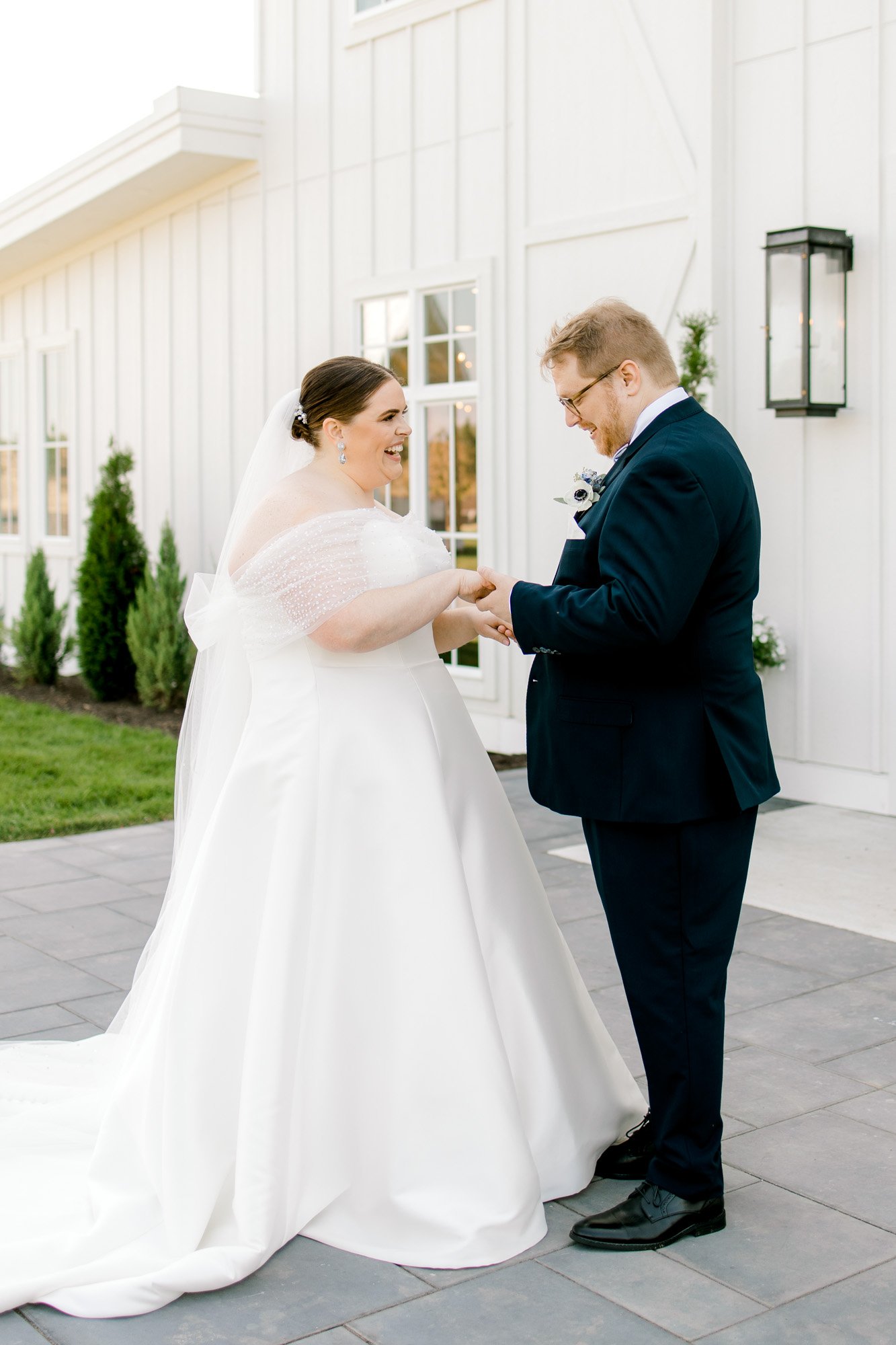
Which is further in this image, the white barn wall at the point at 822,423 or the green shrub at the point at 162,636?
the green shrub at the point at 162,636

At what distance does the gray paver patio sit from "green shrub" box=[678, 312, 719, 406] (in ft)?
10.1

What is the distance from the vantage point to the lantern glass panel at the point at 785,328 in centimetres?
669

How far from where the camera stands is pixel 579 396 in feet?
9.62

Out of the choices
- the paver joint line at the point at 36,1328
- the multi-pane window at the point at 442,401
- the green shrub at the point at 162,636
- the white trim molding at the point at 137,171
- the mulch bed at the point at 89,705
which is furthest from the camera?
the green shrub at the point at 162,636

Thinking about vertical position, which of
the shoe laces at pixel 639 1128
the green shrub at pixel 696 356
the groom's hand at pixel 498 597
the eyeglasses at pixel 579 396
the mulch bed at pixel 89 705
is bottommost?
the shoe laces at pixel 639 1128

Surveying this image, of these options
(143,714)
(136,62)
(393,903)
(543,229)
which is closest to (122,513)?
(143,714)

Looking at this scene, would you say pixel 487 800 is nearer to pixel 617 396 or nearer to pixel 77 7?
pixel 617 396

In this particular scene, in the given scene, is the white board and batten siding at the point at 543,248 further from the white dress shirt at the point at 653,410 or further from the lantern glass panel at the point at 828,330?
the white dress shirt at the point at 653,410

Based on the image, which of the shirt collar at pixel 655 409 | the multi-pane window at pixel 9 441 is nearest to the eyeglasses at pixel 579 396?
the shirt collar at pixel 655 409

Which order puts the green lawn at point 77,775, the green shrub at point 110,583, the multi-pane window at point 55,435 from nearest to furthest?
1. the green lawn at point 77,775
2. the green shrub at point 110,583
3. the multi-pane window at point 55,435

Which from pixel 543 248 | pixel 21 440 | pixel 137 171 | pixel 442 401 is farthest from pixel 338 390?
pixel 21 440

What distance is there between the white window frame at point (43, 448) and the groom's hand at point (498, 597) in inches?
416

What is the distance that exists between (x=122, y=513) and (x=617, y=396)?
9130 mm

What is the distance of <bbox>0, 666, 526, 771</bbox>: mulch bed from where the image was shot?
34.5 ft
